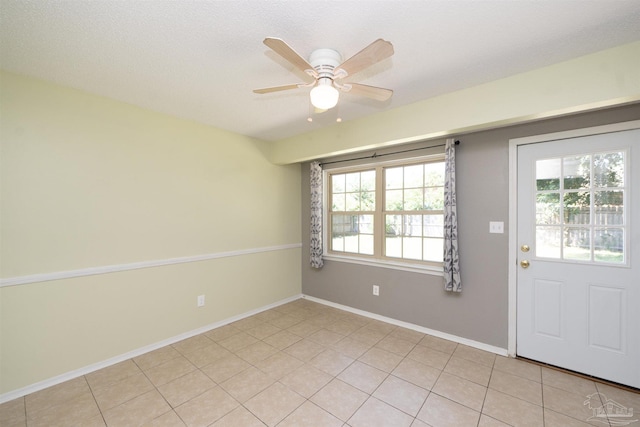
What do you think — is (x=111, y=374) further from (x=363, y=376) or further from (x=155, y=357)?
(x=363, y=376)

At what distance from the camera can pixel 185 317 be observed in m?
2.98

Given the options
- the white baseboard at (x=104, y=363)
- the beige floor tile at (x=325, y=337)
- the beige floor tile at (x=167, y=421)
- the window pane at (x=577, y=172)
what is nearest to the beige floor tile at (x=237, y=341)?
the white baseboard at (x=104, y=363)

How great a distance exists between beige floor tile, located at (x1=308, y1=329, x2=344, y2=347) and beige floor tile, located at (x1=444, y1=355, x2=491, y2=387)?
3.63ft

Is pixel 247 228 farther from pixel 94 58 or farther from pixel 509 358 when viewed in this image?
pixel 509 358

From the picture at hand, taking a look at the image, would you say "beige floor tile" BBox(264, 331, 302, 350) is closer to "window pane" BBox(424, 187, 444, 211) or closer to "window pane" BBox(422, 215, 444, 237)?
"window pane" BBox(422, 215, 444, 237)

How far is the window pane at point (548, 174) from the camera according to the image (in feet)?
7.67

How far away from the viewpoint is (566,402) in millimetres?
1927

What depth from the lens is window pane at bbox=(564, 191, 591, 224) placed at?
221cm

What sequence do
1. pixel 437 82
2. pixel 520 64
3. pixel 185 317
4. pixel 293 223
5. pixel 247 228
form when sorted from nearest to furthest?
pixel 520 64, pixel 437 82, pixel 185 317, pixel 247 228, pixel 293 223

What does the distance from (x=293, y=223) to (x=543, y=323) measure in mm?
3204

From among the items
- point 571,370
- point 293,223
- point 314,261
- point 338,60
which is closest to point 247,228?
point 293,223

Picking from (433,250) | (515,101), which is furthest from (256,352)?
(515,101)

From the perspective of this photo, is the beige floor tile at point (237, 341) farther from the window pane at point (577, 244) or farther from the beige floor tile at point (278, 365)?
the window pane at point (577, 244)

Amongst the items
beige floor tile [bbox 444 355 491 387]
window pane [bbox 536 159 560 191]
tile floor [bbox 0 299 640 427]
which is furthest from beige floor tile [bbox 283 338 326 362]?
window pane [bbox 536 159 560 191]
